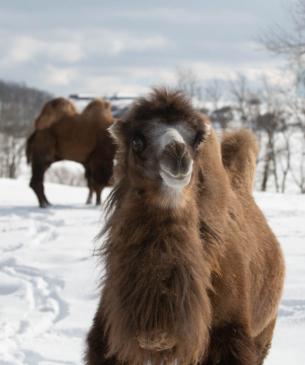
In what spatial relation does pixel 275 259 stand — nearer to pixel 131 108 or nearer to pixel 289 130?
pixel 131 108

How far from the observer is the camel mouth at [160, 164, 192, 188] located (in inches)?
115

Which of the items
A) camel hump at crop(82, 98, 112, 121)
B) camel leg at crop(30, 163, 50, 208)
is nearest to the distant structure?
camel hump at crop(82, 98, 112, 121)

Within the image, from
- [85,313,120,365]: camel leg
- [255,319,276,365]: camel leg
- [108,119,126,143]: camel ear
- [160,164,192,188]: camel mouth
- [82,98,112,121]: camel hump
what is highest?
[82,98,112,121]: camel hump

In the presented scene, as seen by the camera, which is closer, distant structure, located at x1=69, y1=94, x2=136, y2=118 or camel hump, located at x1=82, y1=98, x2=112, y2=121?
distant structure, located at x1=69, y1=94, x2=136, y2=118

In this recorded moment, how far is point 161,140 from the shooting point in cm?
307

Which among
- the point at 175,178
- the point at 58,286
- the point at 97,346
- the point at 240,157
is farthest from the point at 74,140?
the point at 175,178

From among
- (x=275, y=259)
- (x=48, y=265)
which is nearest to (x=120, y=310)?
(x=275, y=259)


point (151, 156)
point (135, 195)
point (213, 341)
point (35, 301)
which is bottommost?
point (35, 301)

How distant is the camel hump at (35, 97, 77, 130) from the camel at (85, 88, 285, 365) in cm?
1313

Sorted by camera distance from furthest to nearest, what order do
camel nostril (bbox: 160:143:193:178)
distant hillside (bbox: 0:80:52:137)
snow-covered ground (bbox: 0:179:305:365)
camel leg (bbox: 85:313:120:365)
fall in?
distant hillside (bbox: 0:80:52:137) → snow-covered ground (bbox: 0:179:305:365) → camel leg (bbox: 85:313:120:365) → camel nostril (bbox: 160:143:193:178)

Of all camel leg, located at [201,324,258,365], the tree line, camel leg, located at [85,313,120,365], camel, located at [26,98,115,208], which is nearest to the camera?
camel leg, located at [201,324,258,365]

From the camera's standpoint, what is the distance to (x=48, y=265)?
8.86m

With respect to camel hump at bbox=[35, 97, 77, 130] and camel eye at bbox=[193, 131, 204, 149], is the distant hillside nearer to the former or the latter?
camel hump at bbox=[35, 97, 77, 130]

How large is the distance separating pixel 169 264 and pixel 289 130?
4585 cm
